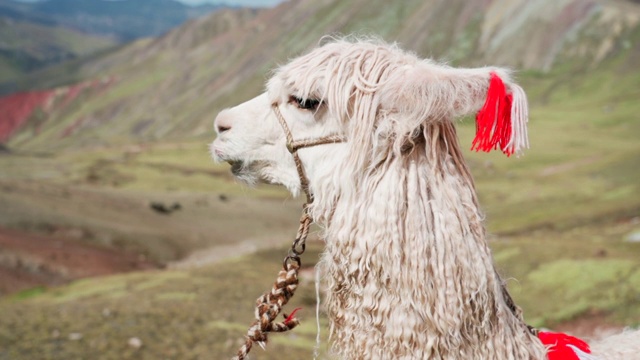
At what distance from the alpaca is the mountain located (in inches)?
3251

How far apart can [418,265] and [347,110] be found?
87cm

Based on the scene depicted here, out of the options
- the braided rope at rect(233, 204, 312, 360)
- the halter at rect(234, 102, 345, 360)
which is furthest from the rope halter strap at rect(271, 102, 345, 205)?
the braided rope at rect(233, 204, 312, 360)

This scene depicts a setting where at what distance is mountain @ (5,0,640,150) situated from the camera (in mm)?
113400

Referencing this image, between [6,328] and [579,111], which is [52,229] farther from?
[579,111]

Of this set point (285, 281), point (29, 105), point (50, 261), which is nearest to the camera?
point (285, 281)

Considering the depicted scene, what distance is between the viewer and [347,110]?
10.7 feet

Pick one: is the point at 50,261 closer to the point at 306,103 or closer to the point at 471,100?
the point at 306,103

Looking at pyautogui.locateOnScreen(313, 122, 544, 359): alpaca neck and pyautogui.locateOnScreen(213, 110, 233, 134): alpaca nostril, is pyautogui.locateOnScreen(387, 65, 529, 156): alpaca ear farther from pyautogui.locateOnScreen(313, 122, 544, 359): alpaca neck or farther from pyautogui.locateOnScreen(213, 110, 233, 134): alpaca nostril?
pyautogui.locateOnScreen(213, 110, 233, 134): alpaca nostril

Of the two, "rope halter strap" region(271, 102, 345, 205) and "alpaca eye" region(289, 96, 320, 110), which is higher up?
"alpaca eye" region(289, 96, 320, 110)

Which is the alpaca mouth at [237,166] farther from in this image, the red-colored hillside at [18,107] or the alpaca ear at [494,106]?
the red-colored hillside at [18,107]

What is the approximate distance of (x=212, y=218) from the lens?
35938 millimetres

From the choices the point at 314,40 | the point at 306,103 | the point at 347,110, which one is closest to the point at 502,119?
the point at 347,110

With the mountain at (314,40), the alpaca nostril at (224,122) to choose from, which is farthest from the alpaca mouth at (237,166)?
the mountain at (314,40)

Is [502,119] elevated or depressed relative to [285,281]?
elevated
